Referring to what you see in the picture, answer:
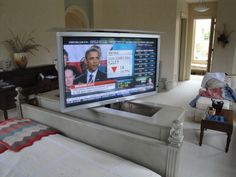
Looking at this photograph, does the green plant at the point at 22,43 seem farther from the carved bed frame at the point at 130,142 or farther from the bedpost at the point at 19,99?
the carved bed frame at the point at 130,142

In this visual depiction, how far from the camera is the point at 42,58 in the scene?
208 inches

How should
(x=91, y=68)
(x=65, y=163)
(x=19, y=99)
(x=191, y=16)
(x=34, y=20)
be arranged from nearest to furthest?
(x=65, y=163), (x=91, y=68), (x=19, y=99), (x=34, y=20), (x=191, y=16)

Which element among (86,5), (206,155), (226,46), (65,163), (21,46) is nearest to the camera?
(65,163)

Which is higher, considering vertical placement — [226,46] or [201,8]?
[201,8]

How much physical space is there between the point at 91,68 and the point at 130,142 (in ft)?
2.24

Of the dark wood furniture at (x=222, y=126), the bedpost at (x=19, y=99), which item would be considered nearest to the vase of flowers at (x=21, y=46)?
the bedpost at (x=19, y=99)

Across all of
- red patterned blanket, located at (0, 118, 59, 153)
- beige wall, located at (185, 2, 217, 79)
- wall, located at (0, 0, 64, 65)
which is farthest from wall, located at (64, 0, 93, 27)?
red patterned blanket, located at (0, 118, 59, 153)

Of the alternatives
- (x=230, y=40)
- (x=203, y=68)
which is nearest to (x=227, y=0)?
(x=230, y=40)

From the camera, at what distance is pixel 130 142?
1604mm

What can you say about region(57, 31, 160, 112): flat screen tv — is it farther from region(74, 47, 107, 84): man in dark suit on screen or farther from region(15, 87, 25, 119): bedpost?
region(15, 87, 25, 119): bedpost

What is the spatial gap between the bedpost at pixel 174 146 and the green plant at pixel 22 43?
432 centimetres

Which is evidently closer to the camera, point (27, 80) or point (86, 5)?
point (27, 80)

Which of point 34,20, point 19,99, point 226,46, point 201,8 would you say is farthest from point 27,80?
point 226,46

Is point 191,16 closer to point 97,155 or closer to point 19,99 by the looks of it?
A: point 19,99
